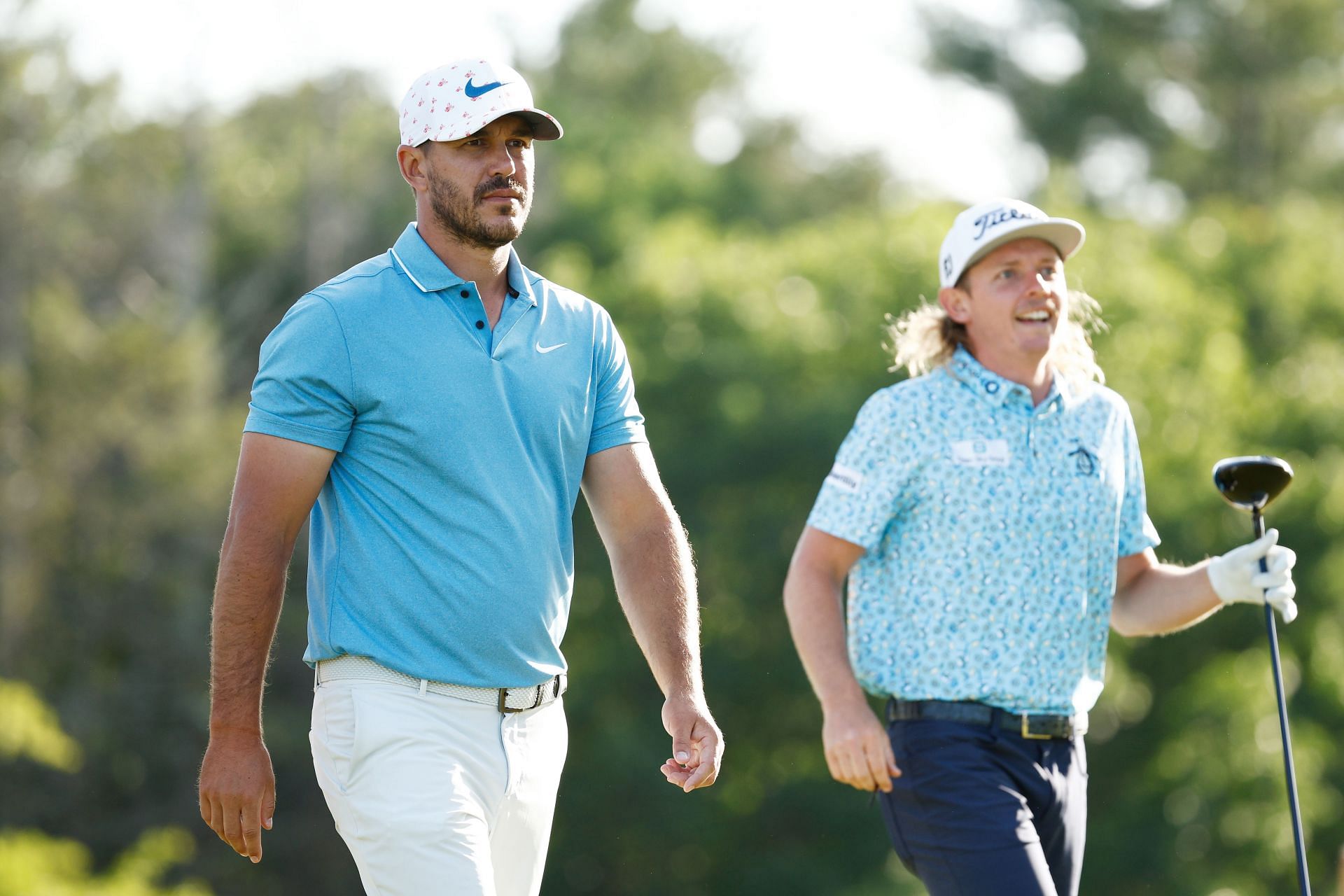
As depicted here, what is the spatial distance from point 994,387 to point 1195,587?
789 millimetres

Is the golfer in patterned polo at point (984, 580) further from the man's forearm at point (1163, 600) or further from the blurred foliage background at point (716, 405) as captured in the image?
the blurred foliage background at point (716, 405)

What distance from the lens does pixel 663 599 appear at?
14.2ft

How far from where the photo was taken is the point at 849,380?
30469mm

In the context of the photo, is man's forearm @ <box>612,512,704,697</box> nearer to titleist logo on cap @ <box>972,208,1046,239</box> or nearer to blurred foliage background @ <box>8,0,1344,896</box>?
titleist logo on cap @ <box>972,208,1046,239</box>

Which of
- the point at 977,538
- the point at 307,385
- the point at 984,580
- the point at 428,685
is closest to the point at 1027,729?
the point at 984,580

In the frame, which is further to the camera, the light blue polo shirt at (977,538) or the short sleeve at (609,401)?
the light blue polo shirt at (977,538)

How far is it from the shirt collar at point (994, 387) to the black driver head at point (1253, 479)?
503mm

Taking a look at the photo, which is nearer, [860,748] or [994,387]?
[860,748]

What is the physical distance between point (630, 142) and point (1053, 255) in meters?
39.5

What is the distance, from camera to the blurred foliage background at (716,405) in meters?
27.6

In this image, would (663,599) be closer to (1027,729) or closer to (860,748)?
(860,748)

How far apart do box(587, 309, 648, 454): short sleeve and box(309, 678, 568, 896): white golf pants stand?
27.2 inches

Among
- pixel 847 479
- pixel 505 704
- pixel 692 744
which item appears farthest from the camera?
pixel 847 479

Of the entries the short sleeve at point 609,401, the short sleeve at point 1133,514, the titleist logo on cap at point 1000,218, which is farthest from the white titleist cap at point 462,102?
A: the short sleeve at point 1133,514
